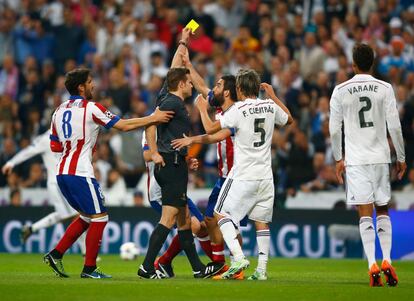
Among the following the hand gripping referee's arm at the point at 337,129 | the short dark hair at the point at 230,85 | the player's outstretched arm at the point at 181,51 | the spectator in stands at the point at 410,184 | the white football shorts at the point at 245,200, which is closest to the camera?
the hand gripping referee's arm at the point at 337,129

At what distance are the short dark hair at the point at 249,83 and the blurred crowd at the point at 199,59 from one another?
801cm

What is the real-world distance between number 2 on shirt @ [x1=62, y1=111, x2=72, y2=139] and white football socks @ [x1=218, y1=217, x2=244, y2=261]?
6.85ft

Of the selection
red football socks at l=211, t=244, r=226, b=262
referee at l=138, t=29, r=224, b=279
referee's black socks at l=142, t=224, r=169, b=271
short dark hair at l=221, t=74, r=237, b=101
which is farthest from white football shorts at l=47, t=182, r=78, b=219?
referee's black socks at l=142, t=224, r=169, b=271

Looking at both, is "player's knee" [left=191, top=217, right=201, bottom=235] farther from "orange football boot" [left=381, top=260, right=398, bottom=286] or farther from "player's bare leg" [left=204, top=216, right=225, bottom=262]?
"orange football boot" [left=381, top=260, right=398, bottom=286]

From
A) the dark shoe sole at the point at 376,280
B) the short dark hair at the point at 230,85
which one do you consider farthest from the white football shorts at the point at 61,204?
the dark shoe sole at the point at 376,280

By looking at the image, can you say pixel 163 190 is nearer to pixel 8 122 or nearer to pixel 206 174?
pixel 206 174

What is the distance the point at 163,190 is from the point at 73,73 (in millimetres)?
1824

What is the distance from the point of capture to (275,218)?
20.0m

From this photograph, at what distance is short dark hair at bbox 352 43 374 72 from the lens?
12.1 m

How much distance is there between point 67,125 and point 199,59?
36.2ft

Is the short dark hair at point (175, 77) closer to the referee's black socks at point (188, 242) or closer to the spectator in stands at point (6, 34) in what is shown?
the referee's black socks at point (188, 242)

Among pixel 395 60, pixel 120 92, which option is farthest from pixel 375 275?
pixel 120 92

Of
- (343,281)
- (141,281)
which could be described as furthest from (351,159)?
(141,281)

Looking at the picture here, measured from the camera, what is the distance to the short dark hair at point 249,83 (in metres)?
12.5
